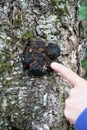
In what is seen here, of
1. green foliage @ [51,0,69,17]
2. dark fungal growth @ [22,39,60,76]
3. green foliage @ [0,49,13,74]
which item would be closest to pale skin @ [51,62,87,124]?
dark fungal growth @ [22,39,60,76]

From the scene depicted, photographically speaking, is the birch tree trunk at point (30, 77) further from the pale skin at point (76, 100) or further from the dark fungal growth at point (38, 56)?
the pale skin at point (76, 100)

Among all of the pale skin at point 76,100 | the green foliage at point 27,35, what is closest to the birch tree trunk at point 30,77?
the green foliage at point 27,35

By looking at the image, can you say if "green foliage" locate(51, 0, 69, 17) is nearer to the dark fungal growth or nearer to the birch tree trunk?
the birch tree trunk

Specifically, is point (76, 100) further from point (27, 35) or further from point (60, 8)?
point (60, 8)

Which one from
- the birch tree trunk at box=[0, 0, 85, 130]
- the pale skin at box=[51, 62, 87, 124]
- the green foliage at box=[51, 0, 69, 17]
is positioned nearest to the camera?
the pale skin at box=[51, 62, 87, 124]

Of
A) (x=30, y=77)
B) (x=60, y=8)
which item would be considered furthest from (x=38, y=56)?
(x=60, y=8)

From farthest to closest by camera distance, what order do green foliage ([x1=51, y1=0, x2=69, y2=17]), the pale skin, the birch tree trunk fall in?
green foliage ([x1=51, y1=0, x2=69, y2=17])
the birch tree trunk
the pale skin
